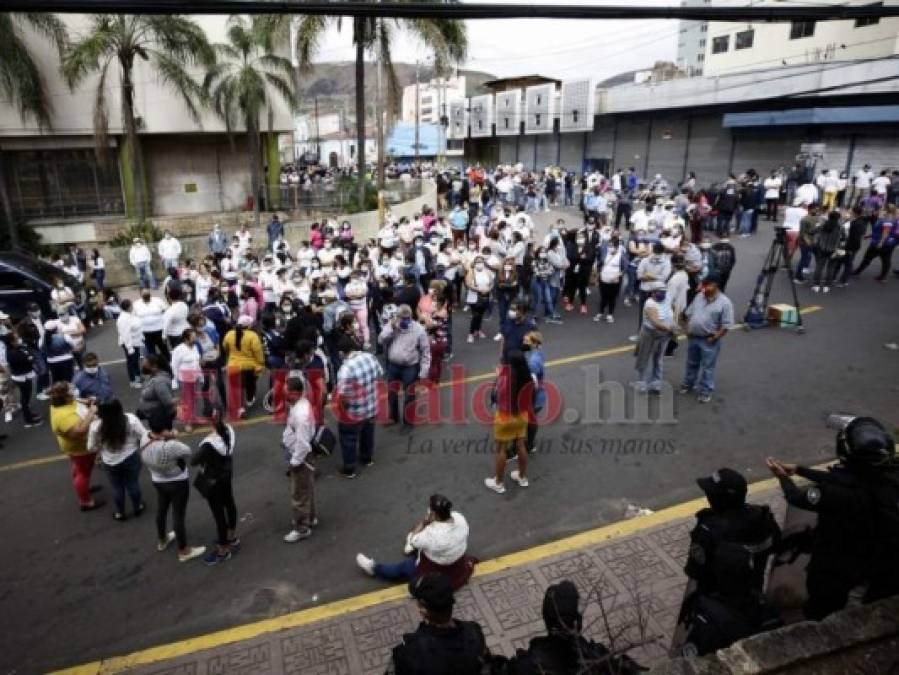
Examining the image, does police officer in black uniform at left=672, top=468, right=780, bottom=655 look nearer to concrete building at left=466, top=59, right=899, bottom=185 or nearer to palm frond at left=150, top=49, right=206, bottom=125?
concrete building at left=466, top=59, right=899, bottom=185

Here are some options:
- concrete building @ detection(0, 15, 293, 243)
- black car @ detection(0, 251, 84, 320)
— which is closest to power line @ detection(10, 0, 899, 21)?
black car @ detection(0, 251, 84, 320)

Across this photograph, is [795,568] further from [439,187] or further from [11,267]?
[439,187]

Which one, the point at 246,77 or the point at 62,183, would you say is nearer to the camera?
the point at 246,77

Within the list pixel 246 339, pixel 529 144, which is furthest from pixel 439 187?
pixel 529 144

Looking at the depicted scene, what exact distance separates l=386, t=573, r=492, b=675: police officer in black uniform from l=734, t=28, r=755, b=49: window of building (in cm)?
3797

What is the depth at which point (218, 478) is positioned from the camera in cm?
532

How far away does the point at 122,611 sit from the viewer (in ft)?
16.3

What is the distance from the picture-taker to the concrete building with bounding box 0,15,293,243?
20.9m

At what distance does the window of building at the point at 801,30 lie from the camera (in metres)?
29.0

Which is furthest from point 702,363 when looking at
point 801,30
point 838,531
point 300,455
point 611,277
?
point 801,30

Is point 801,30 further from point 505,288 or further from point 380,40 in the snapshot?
point 505,288

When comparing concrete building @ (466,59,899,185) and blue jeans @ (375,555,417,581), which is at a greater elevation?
concrete building @ (466,59,899,185)

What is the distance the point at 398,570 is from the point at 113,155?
23370 mm

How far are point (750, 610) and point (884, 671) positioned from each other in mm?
639
